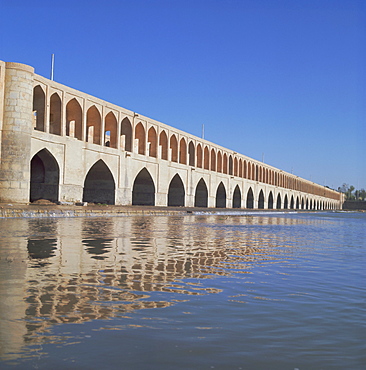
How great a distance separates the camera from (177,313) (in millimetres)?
2775

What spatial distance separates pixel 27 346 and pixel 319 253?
17.9ft

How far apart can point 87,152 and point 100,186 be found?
126 inches

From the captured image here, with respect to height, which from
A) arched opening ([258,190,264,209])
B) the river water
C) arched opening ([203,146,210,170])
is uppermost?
arched opening ([203,146,210,170])

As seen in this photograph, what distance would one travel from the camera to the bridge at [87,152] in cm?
2000

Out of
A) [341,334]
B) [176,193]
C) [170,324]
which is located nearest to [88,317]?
[170,324]

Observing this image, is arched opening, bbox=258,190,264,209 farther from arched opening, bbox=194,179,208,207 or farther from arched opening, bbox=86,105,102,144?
arched opening, bbox=86,105,102,144

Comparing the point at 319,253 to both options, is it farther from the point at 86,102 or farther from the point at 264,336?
the point at 86,102

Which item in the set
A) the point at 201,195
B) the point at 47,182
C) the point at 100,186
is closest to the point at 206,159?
the point at 201,195

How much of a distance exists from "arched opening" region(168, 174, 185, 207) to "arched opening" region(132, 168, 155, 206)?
14.1 feet

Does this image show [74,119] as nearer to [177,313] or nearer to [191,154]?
[191,154]

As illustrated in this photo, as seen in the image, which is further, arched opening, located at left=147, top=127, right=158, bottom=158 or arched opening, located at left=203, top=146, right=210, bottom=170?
arched opening, located at left=203, top=146, right=210, bottom=170

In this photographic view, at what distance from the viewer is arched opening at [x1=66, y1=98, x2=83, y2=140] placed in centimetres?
2525

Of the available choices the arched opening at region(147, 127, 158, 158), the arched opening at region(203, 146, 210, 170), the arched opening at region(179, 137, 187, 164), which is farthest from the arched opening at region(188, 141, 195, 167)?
the arched opening at region(147, 127, 158, 158)

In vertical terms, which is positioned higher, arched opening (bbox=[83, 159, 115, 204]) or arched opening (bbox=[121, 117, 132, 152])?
arched opening (bbox=[121, 117, 132, 152])
